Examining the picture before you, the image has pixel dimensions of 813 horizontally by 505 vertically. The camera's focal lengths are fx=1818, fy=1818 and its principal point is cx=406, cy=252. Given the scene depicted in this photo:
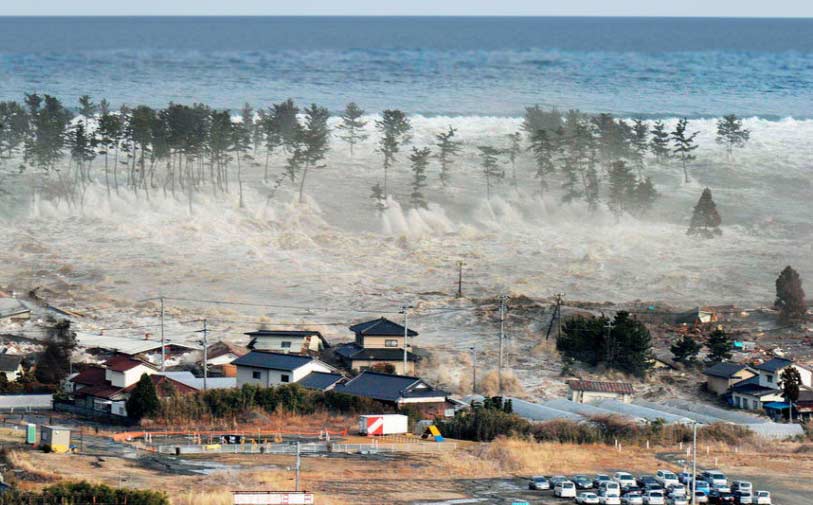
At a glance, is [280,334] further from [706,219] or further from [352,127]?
[352,127]

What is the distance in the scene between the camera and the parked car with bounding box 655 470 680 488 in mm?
37125

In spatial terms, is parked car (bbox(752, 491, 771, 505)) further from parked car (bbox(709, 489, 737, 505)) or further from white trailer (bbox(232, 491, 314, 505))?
white trailer (bbox(232, 491, 314, 505))

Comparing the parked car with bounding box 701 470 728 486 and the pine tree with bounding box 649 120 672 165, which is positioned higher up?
the pine tree with bounding box 649 120 672 165

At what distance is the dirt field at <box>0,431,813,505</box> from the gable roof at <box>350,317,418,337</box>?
420 inches

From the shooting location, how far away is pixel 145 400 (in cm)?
4466

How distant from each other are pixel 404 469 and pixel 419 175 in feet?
150

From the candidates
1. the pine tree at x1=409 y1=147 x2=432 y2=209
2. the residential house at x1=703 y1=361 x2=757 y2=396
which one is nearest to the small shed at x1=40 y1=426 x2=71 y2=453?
the residential house at x1=703 y1=361 x2=757 y2=396

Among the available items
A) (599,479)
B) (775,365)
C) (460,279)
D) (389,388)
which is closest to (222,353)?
(389,388)

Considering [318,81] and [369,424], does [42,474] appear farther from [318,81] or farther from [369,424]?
[318,81]

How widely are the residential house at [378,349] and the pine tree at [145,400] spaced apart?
8.03m

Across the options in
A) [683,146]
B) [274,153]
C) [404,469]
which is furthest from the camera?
[683,146]

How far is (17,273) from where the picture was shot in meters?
63.5

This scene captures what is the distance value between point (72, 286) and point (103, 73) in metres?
60.8

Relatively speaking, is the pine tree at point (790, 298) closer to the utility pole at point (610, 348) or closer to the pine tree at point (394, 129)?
the utility pole at point (610, 348)
